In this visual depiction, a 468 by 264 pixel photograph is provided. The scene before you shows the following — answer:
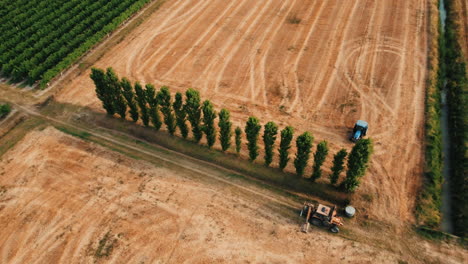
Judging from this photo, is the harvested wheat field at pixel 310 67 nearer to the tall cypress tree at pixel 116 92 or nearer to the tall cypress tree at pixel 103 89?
the tall cypress tree at pixel 103 89

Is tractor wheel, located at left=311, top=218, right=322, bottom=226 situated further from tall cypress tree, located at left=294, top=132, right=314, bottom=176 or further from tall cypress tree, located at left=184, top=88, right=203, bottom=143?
tall cypress tree, located at left=184, top=88, right=203, bottom=143

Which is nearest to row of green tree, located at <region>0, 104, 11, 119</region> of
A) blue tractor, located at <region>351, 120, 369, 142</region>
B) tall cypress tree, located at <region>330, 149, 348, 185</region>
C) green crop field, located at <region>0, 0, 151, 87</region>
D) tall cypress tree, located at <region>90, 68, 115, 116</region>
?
green crop field, located at <region>0, 0, 151, 87</region>

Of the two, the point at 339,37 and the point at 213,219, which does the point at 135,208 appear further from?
the point at 339,37

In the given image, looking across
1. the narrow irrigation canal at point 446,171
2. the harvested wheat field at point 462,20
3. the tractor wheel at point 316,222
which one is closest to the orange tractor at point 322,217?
the tractor wheel at point 316,222

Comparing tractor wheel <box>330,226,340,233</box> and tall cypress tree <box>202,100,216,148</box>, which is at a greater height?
tall cypress tree <box>202,100,216,148</box>

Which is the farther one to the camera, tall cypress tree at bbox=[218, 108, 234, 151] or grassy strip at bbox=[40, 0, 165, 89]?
grassy strip at bbox=[40, 0, 165, 89]

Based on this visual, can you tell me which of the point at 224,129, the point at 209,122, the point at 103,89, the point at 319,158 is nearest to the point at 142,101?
the point at 103,89
